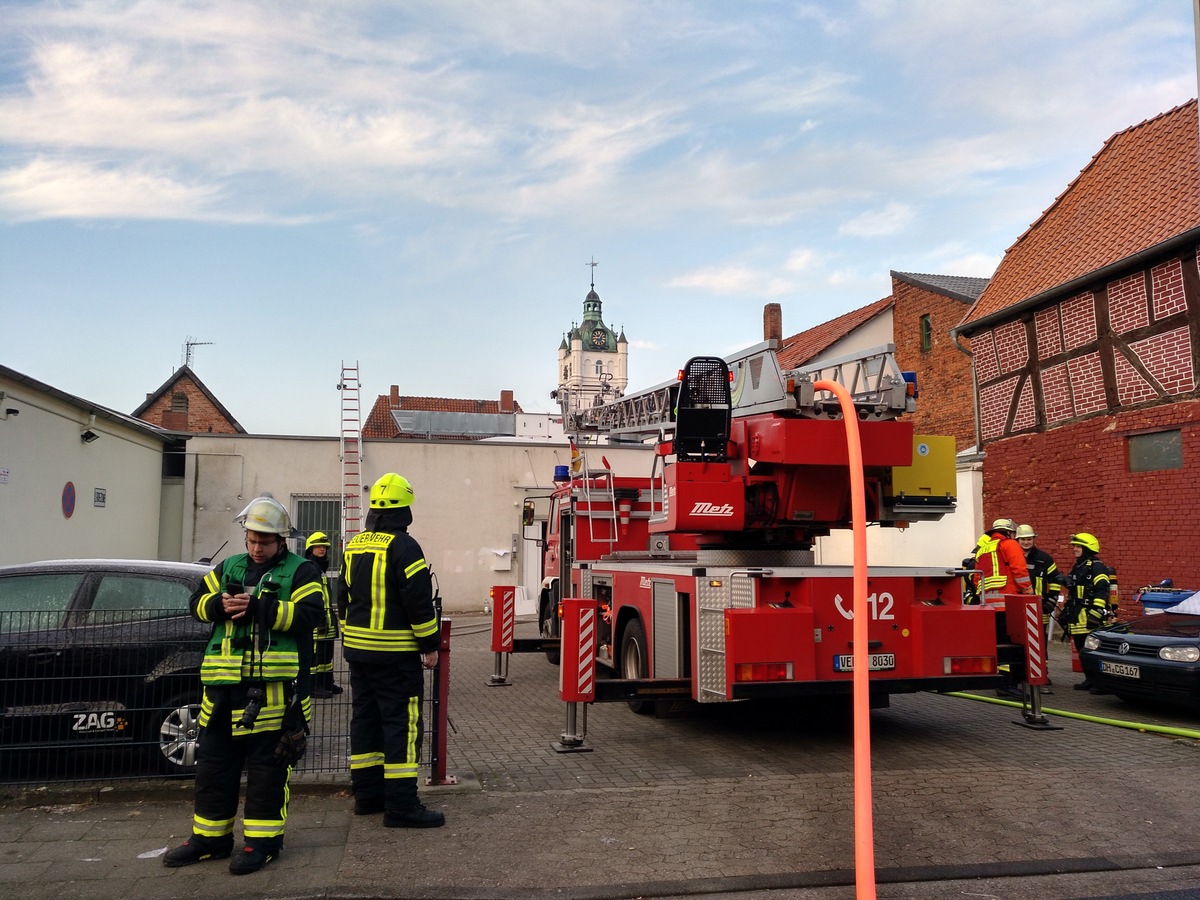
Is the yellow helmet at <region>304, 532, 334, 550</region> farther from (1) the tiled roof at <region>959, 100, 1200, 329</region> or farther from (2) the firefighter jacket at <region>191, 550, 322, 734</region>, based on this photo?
(1) the tiled roof at <region>959, 100, 1200, 329</region>

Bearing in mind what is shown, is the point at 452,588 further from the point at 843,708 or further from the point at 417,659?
the point at 417,659

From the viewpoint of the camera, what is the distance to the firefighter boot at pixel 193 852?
5.02m

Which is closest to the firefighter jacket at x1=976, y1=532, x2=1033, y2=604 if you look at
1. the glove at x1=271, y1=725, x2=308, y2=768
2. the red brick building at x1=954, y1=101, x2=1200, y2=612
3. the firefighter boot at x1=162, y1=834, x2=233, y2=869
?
the red brick building at x1=954, y1=101, x2=1200, y2=612

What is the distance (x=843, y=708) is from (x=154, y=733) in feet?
21.3

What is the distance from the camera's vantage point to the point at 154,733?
20.7 feet

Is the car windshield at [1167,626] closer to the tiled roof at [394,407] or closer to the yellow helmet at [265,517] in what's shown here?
→ the yellow helmet at [265,517]

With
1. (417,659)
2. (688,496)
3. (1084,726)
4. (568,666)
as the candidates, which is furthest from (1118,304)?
(417,659)

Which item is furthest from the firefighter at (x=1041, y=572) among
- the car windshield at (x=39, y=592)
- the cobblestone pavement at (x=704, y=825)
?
the car windshield at (x=39, y=592)

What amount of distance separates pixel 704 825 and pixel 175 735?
11.2 ft

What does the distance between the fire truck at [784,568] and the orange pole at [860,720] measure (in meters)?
1.93

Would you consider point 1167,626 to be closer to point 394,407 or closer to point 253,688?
point 253,688

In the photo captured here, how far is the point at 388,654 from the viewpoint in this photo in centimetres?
578

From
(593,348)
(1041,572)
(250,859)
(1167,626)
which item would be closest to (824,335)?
(1041,572)

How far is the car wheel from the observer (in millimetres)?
6320
